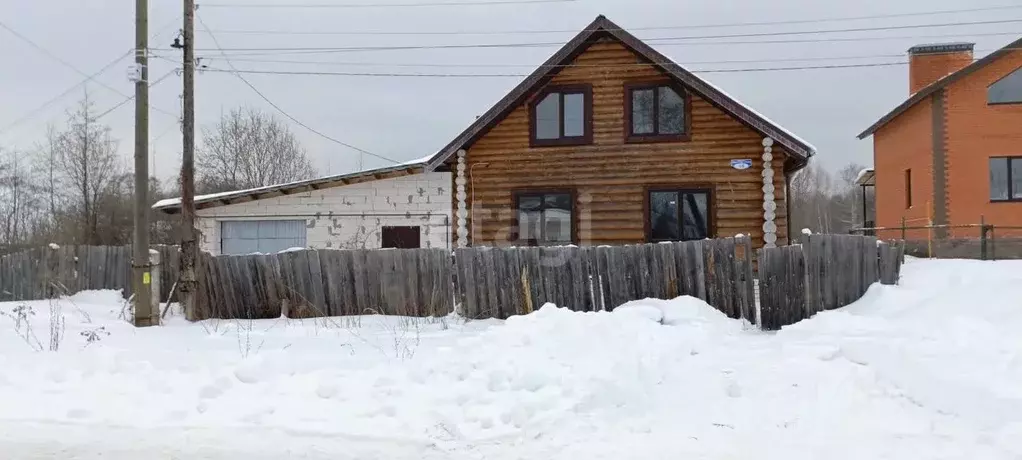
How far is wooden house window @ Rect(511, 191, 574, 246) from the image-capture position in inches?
672

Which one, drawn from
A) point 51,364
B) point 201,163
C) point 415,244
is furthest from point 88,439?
point 201,163

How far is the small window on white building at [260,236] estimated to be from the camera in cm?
1858

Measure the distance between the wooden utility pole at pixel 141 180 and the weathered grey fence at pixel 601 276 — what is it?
5.01 meters

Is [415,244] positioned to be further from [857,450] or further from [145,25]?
[857,450]

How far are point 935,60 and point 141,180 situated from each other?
26.8 metres

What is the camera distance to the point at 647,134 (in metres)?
16.8

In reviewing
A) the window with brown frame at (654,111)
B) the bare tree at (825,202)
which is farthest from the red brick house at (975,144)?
the bare tree at (825,202)

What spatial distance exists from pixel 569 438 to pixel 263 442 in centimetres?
236

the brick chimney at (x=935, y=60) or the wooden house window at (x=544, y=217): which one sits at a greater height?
the brick chimney at (x=935, y=60)

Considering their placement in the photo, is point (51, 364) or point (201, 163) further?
point (201, 163)

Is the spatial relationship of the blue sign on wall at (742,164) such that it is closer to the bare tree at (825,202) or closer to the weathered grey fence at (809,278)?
the weathered grey fence at (809,278)

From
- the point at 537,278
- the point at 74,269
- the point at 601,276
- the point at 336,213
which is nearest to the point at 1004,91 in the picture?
the point at 601,276

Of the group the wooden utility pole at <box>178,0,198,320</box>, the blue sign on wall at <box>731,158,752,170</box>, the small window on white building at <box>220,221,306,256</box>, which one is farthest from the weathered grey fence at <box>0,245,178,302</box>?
the blue sign on wall at <box>731,158,752,170</box>

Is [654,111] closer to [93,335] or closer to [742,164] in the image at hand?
[742,164]
